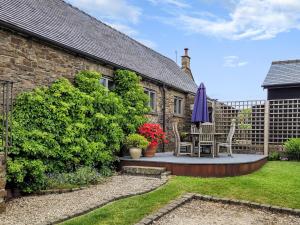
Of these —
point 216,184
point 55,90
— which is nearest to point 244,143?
point 216,184

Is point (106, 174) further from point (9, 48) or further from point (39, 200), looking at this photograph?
point (9, 48)

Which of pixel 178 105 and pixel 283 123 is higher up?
pixel 178 105

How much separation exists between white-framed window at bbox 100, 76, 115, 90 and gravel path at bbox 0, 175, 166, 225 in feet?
13.1

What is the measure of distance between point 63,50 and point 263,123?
1044 cm

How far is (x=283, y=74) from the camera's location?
19281 mm

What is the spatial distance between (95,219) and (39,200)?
6.02 ft

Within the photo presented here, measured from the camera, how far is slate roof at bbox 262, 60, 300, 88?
1830cm

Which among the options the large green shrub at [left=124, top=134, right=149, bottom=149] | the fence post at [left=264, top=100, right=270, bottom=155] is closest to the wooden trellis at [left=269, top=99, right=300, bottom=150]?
the fence post at [left=264, top=100, right=270, bottom=155]

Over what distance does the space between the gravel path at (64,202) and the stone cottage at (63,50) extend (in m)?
2.91

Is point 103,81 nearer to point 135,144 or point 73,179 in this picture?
point 135,144

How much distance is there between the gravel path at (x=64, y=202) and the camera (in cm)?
490

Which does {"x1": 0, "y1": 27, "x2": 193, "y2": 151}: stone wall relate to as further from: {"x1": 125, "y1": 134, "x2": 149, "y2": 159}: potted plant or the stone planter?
the stone planter

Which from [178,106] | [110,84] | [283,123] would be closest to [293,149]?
[283,123]

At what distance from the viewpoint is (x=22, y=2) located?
30.7 feet
